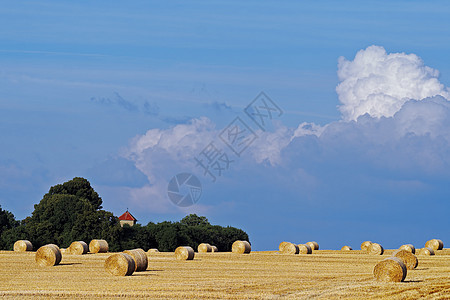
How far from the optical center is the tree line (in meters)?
71.5

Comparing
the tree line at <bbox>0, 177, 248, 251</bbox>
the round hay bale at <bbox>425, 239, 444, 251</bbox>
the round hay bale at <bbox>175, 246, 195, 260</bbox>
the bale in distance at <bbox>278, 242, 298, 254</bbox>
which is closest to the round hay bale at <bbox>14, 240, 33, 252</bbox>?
the tree line at <bbox>0, 177, 248, 251</bbox>

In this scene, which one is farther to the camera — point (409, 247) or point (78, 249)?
point (409, 247)

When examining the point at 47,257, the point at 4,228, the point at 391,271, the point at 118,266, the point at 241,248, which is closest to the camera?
the point at 391,271

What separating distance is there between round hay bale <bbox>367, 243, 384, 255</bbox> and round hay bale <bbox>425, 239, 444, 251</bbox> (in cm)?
542

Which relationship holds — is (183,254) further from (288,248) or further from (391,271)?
(391,271)

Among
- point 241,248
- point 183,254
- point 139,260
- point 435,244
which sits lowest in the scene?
point 139,260

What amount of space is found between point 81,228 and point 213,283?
44119 mm

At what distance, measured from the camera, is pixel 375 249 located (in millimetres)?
59688

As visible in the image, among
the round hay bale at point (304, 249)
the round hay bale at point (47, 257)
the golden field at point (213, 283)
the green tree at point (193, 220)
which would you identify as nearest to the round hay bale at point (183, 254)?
the golden field at point (213, 283)

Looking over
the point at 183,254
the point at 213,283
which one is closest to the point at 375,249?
the point at 183,254

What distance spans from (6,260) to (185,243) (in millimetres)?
32442

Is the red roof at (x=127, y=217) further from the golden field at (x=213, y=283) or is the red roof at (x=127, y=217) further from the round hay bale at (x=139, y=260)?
the round hay bale at (x=139, y=260)

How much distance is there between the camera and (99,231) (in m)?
71.4

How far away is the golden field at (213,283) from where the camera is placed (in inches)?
1008
